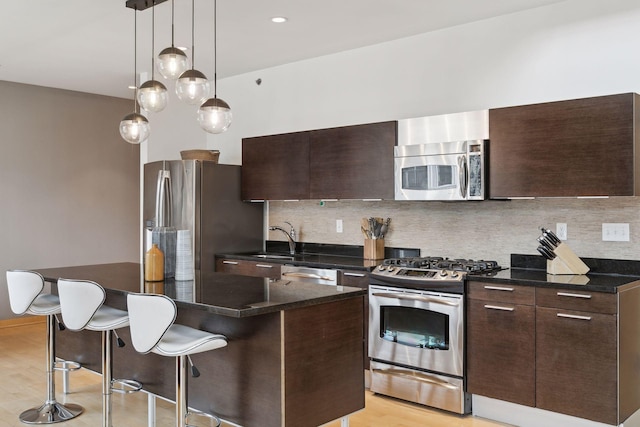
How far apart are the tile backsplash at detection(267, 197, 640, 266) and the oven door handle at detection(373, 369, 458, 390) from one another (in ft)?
3.31

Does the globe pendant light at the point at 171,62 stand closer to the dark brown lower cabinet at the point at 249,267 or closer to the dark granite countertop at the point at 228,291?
the dark granite countertop at the point at 228,291

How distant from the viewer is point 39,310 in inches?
148

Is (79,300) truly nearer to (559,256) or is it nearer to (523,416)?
(523,416)

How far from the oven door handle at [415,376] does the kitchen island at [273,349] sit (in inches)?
40.0

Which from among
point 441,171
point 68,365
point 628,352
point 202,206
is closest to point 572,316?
point 628,352

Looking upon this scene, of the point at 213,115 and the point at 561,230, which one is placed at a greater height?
the point at 213,115

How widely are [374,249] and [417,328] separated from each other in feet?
3.34

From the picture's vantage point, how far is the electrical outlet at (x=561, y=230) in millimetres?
3999

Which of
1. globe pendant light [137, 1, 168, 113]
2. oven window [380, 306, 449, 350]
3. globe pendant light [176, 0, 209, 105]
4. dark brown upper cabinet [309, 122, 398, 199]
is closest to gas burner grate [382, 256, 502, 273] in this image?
oven window [380, 306, 449, 350]

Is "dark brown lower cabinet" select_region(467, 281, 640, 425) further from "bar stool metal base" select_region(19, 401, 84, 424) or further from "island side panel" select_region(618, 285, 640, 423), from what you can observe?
"bar stool metal base" select_region(19, 401, 84, 424)

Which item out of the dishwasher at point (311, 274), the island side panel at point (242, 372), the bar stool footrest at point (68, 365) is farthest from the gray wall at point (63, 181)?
the island side panel at point (242, 372)

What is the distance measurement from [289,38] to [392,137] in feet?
4.11

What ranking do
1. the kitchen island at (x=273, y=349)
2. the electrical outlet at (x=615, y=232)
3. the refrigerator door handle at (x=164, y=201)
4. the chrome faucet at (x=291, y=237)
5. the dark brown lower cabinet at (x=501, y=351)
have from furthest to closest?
the chrome faucet at (x=291, y=237)
the refrigerator door handle at (x=164, y=201)
the electrical outlet at (x=615, y=232)
the dark brown lower cabinet at (x=501, y=351)
the kitchen island at (x=273, y=349)

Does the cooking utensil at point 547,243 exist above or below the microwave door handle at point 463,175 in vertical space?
below
